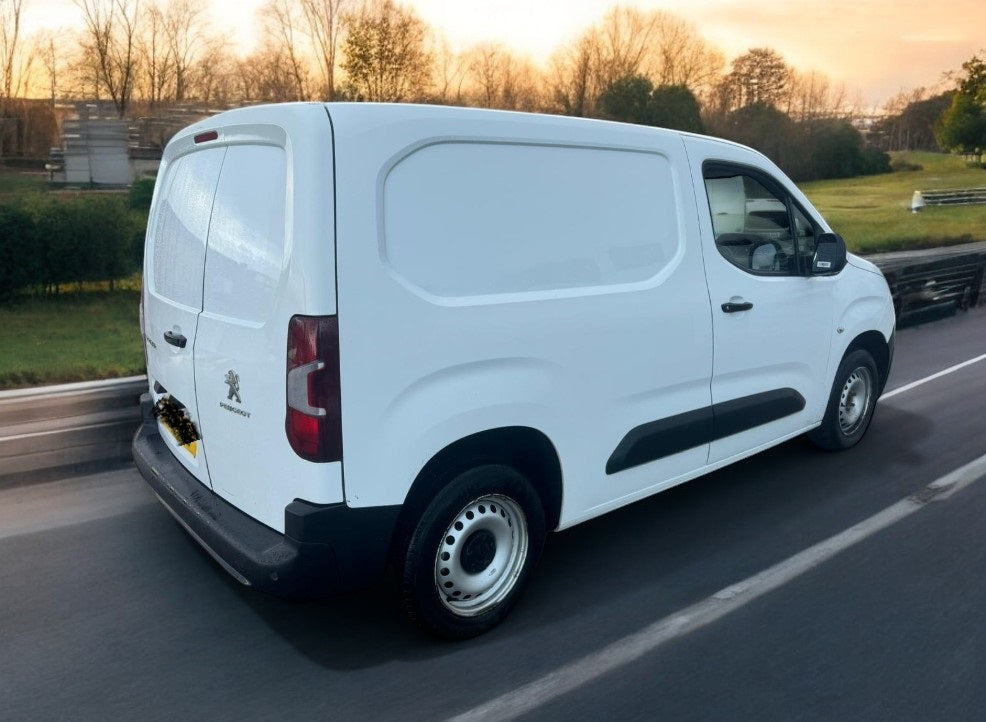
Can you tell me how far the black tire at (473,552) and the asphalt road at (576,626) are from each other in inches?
5.2

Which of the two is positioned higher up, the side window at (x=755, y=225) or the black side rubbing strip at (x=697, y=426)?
the side window at (x=755, y=225)

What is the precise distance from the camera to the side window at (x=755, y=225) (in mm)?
4219

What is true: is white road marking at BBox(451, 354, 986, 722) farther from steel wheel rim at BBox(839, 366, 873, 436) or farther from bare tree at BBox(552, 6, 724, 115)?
bare tree at BBox(552, 6, 724, 115)

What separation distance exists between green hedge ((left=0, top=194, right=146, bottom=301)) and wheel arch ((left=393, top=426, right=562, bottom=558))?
33.3 ft

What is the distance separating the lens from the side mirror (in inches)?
183

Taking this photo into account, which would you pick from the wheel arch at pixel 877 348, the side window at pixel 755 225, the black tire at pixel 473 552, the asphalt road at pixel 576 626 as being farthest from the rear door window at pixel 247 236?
the wheel arch at pixel 877 348

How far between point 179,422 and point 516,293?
1542 millimetres

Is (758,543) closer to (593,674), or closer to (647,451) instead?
(647,451)

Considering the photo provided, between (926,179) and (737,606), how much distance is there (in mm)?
60619

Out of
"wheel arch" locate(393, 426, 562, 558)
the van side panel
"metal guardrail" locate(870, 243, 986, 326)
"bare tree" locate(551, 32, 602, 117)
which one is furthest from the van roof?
"bare tree" locate(551, 32, 602, 117)

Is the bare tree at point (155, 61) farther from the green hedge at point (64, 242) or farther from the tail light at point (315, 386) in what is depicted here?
the tail light at point (315, 386)

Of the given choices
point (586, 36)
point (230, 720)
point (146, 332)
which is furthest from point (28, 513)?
point (586, 36)

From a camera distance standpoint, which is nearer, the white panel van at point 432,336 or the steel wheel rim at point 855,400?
the white panel van at point 432,336

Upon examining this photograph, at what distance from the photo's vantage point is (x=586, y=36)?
152 ft
